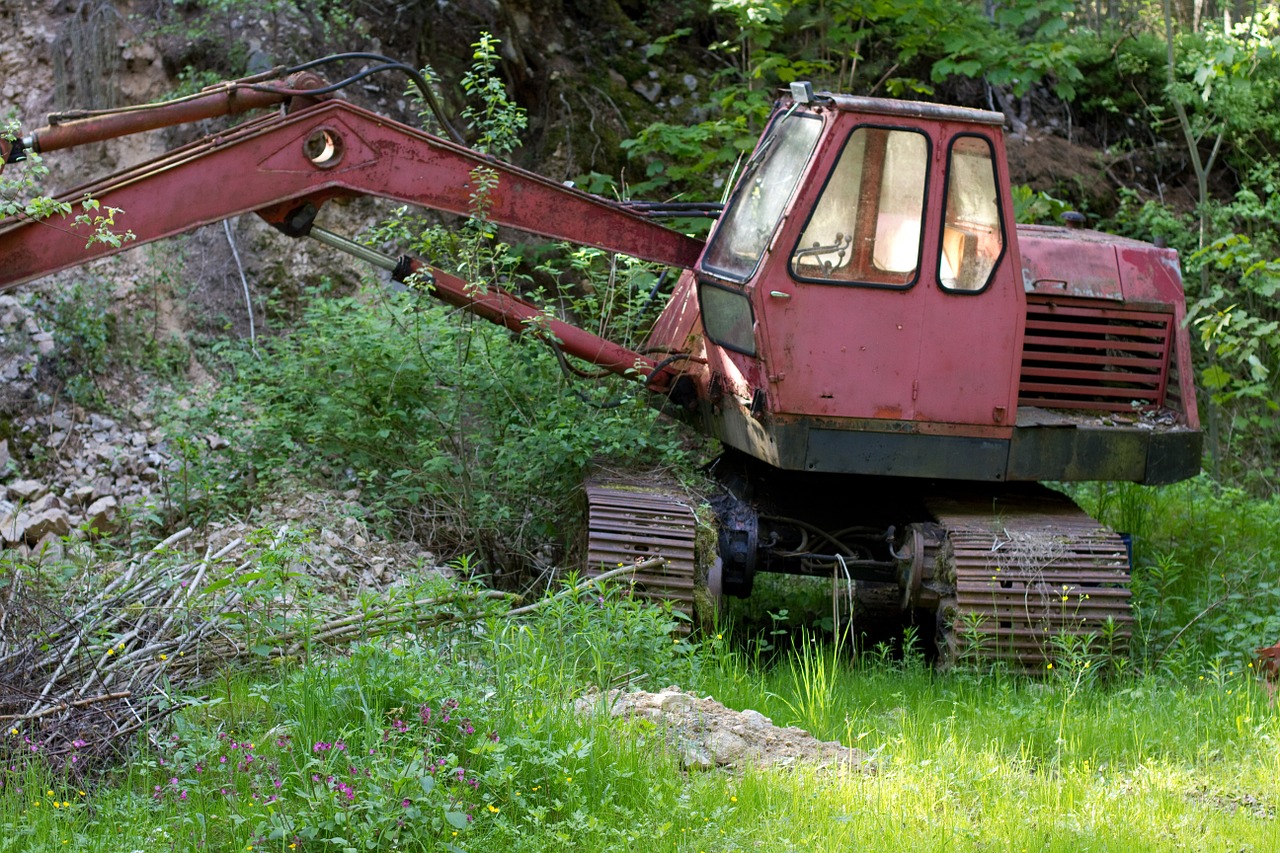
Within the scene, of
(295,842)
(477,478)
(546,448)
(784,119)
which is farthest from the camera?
(477,478)

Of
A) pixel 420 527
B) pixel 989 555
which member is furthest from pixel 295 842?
pixel 420 527

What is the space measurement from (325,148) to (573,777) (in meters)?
3.10

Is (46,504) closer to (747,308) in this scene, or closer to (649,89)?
(747,308)

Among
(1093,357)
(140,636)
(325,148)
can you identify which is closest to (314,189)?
(325,148)

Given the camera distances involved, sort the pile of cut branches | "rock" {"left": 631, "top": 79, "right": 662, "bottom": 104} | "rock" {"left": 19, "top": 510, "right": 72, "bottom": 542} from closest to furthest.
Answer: the pile of cut branches → "rock" {"left": 19, "top": 510, "right": 72, "bottom": 542} → "rock" {"left": 631, "top": 79, "right": 662, "bottom": 104}

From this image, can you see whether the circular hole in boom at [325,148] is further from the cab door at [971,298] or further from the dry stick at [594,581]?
the cab door at [971,298]

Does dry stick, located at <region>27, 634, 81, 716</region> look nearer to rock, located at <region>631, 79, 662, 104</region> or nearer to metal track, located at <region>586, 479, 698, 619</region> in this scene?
metal track, located at <region>586, 479, 698, 619</region>

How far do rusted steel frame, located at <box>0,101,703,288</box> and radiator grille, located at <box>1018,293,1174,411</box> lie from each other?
5.50ft

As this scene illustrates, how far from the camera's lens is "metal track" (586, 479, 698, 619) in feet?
18.0

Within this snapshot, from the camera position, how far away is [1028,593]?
5.40m

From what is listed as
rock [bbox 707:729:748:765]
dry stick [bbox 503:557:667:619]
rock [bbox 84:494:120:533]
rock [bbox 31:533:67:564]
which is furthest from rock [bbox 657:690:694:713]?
rock [bbox 84:494:120:533]

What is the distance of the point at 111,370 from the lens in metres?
9.14

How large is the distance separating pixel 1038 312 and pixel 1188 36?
922 centimetres

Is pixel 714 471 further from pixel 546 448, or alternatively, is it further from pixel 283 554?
pixel 283 554
